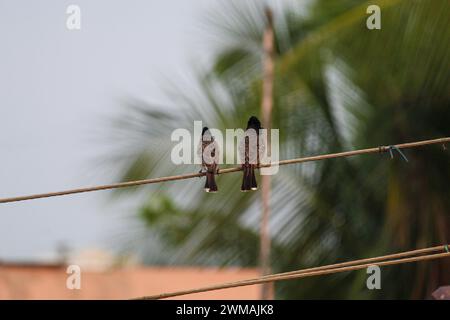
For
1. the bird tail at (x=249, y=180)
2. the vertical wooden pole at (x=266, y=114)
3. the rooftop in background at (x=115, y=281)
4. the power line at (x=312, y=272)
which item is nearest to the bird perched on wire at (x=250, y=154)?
the bird tail at (x=249, y=180)

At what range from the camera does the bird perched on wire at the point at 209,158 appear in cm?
960

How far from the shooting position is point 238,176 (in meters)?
17.2

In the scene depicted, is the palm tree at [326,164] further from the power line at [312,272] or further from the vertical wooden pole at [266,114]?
the power line at [312,272]

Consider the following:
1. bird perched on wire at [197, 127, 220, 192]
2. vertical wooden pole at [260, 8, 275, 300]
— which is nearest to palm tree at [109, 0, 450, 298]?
vertical wooden pole at [260, 8, 275, 300]

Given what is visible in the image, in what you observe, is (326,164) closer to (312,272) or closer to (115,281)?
(115,281)

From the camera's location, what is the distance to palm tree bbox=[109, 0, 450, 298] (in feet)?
56.0

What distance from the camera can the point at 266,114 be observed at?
16297 millimetres

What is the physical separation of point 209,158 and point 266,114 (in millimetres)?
6429

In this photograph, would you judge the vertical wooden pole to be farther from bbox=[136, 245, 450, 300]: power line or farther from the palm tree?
bbox=[136, 245, 450, 300]: power line

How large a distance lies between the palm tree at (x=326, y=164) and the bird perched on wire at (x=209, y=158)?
649 cm

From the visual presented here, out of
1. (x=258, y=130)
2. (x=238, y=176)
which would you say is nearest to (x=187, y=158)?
(x=238, y=176)

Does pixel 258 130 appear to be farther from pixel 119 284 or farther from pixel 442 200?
pixel 119 284

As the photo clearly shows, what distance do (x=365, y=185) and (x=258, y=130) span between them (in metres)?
8.34
